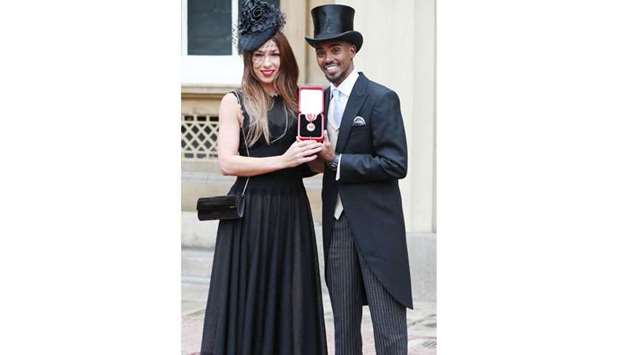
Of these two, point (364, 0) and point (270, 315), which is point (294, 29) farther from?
point (270, 315)

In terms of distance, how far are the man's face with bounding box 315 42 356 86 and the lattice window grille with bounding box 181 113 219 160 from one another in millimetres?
5000

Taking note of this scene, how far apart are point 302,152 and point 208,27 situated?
5344mm

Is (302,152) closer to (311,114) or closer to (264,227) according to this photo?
(311,114)

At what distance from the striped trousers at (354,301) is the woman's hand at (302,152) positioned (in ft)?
1.03

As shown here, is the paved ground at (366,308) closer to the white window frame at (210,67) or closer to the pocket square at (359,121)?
the white window frame at (210,67)

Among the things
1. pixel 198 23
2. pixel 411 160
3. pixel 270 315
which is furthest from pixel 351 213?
pixel 198 23

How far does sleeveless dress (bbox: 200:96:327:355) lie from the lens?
6.19 m

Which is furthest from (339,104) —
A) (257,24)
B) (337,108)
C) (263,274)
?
(263,274)

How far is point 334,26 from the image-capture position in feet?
19.7

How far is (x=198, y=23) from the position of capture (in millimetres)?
11156

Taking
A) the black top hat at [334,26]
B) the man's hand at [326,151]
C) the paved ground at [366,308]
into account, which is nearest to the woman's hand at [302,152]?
the man's hand at [326,151]

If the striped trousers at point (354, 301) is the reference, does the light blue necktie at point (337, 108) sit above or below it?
above

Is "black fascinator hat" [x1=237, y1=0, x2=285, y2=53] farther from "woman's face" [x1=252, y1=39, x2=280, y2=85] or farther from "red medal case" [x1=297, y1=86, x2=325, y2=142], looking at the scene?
"red medal case" [x1=297, y1=86, x2=325, y2=142]

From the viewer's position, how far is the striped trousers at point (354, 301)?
6.05m
